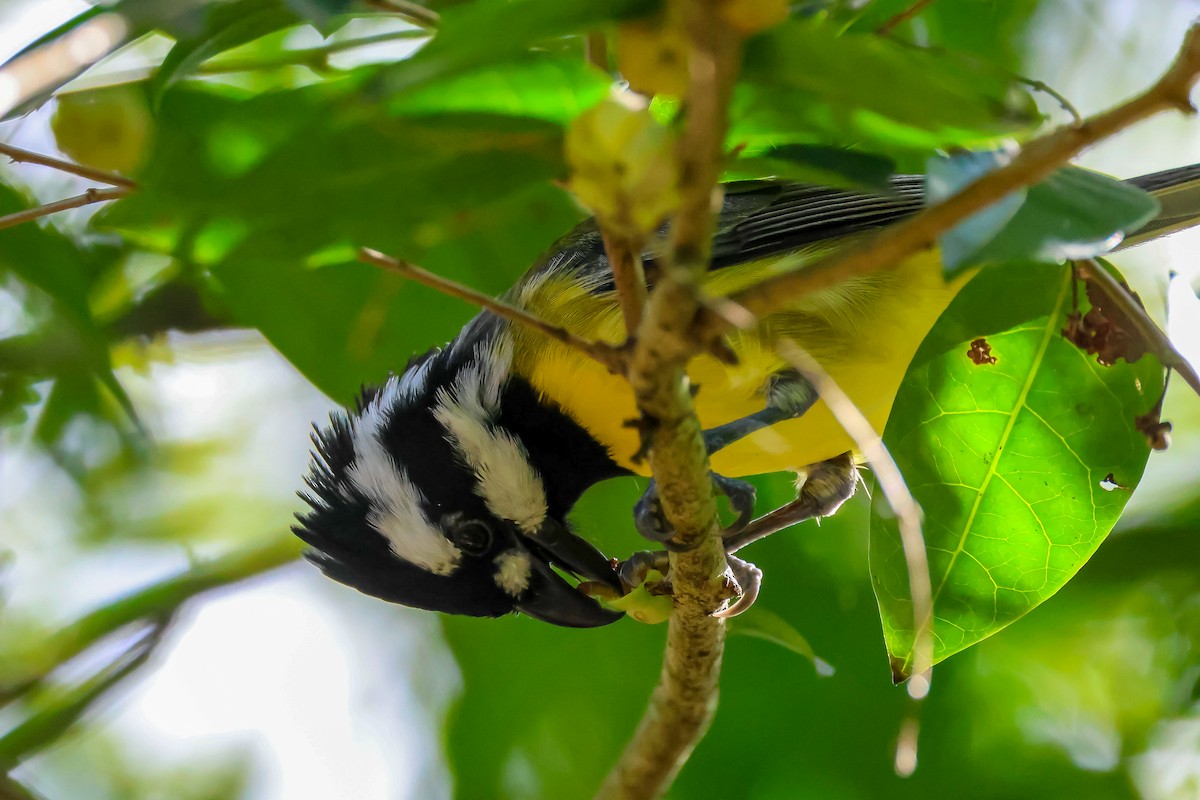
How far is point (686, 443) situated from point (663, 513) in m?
0.31

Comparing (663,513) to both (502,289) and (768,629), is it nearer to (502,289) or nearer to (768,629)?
(768,629)

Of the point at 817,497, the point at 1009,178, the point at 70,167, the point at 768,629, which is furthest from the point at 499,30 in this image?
the point at 817,497

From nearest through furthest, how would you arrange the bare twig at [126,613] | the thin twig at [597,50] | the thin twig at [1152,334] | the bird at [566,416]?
1. the thin twig at [597,50]
2. the thin twig at [1152,334]
3. the bird at [566,416]
4. the bare twig at [126,613]

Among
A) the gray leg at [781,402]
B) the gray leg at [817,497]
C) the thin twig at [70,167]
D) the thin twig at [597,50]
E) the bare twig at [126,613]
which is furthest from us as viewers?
the bare twig at [126,613]

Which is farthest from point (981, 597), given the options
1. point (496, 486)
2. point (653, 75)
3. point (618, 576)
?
point (653, 75)

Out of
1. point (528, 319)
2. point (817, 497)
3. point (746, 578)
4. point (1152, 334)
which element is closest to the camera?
point (528, 319)

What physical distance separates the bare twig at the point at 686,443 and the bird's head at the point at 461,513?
44 cm

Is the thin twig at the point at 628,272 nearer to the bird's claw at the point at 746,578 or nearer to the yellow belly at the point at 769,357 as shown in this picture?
the yellow belly at the point at 769,357

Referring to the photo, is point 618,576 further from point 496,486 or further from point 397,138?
point 397,138

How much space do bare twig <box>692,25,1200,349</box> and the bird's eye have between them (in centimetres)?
177

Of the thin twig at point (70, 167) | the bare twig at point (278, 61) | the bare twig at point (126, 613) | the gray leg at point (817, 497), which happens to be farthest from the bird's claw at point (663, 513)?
the bare twig at point (126, 613)

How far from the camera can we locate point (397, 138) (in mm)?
1204

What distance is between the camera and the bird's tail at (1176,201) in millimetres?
2268

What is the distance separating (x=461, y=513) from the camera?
256cm
